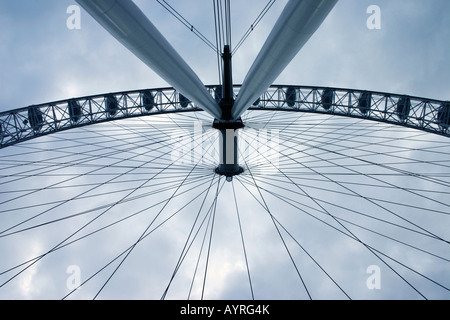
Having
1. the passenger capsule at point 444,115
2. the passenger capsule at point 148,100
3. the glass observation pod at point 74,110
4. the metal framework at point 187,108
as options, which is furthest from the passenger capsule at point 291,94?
the glass observation pod at point 74,110

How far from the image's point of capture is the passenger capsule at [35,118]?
17684 millimetres

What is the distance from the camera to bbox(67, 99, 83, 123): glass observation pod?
19.0 metres

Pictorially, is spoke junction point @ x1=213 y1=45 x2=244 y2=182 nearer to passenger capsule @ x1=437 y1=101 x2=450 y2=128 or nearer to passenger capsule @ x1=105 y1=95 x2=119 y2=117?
passenger capsule @ x1=105 y1=95 x2=119 y2=117

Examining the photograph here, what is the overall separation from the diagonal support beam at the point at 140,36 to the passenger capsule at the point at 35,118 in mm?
16212

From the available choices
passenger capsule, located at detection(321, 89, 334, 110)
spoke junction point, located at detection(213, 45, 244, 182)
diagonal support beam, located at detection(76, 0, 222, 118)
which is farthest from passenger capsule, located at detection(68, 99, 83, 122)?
passenger capsule, located at detection(321, 89, 334, 110)

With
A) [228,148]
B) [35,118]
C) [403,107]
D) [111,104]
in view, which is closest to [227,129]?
[228,148]

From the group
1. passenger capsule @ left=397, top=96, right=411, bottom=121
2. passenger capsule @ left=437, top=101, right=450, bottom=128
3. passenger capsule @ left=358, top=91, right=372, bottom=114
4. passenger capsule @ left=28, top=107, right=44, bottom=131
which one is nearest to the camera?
passenger capsule @ left=28, top=107, right=44, bottom=131

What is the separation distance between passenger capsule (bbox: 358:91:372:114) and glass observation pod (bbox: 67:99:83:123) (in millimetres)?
22543

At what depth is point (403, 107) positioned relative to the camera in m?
19.6

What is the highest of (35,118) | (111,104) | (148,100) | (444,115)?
(148,100)

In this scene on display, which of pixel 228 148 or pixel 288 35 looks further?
pixel 228 148

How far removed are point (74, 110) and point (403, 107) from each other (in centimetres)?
2563

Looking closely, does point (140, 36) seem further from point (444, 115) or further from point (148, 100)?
point (444, 115)
